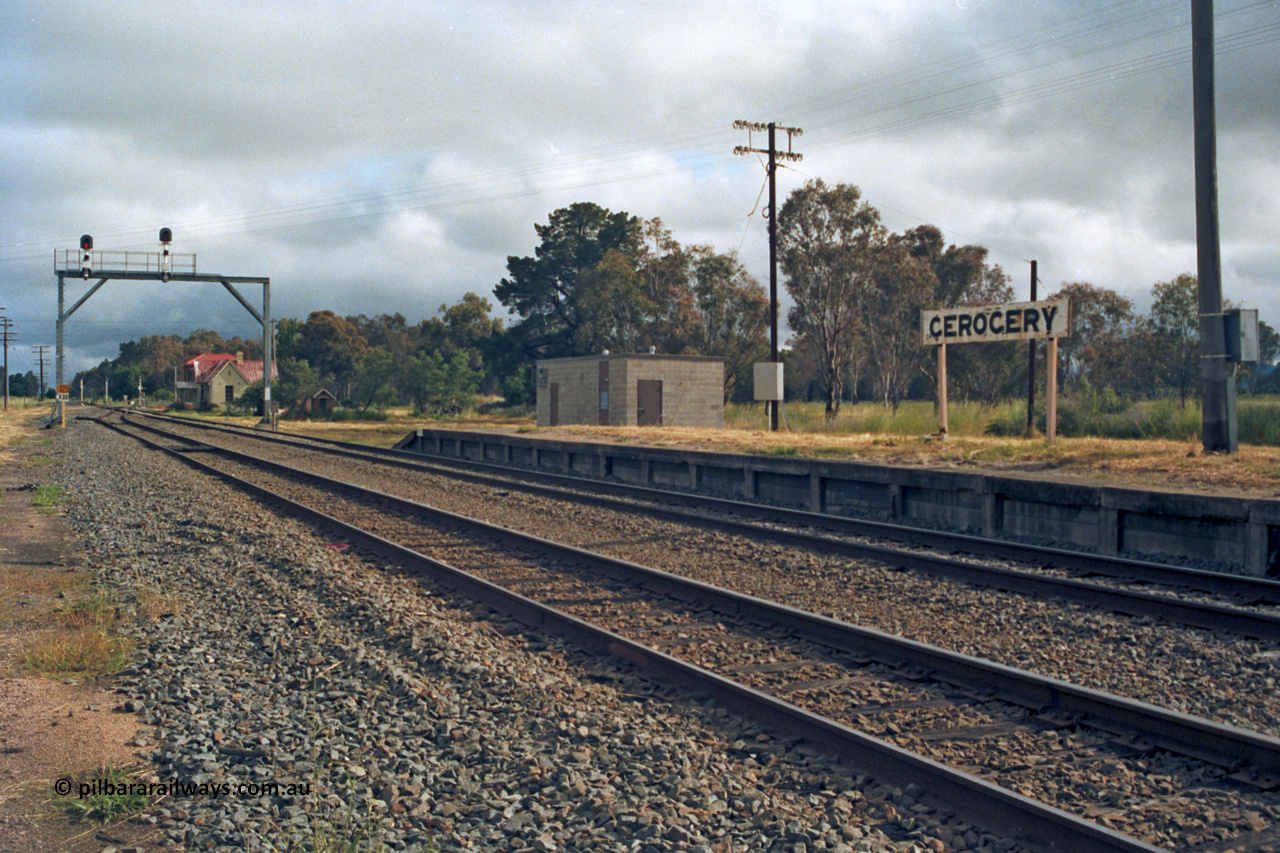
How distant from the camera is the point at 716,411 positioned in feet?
119

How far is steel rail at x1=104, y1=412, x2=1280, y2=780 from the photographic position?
468cm

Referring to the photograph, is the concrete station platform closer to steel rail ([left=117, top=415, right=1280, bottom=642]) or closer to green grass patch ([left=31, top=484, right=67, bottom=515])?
steel rail ([left=117, top=415, right=1280, bottom=642])

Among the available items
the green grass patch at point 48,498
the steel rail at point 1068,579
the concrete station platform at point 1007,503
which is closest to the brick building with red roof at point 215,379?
the green grass patch at point 48,498

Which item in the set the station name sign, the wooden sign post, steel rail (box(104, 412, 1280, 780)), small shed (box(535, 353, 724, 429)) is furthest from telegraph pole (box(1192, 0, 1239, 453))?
small shed (box(535, 353, 724, 429))

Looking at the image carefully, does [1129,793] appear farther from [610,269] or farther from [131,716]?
[610,269]

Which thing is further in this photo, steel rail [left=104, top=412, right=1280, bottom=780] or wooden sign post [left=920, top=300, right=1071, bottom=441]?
wooden sign post [left=920, top=300, right=1071, bottom=441]

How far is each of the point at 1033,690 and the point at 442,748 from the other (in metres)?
3.41

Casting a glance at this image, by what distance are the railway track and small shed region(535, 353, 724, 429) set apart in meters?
25.4

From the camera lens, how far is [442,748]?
511 centimetres

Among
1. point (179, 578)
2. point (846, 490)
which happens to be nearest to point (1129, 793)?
point (179, 578)

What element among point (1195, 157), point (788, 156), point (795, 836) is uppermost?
point (788, 156)

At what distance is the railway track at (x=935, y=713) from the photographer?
4262 mm

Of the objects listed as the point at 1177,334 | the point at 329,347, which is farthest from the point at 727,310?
the point at 329,347

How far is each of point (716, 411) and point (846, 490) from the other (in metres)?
20.9
